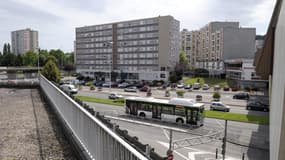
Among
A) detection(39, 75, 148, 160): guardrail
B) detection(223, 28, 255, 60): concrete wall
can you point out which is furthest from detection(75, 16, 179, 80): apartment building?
detection(39, 75, 148, 160): guardrail

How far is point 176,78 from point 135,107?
40072mm

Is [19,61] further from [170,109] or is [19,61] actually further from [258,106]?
[258,106]

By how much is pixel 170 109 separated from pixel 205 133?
452 cm

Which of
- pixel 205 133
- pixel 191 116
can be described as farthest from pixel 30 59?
pixel 205 133

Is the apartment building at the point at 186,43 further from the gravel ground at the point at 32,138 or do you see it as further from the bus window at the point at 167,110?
the gravel ground at the point at 32,138

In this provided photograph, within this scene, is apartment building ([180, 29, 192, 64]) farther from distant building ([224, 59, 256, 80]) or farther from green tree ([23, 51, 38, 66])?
green tree ([23, 51, 38, 66])

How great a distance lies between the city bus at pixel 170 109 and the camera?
20.8 metres

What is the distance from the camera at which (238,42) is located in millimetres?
71750

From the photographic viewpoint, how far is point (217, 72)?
7138 centimetres

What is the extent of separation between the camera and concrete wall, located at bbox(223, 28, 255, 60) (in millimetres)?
70875

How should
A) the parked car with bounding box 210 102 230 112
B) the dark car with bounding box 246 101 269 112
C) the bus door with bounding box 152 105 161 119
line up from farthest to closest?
the dark car with bounding box 246 101 269 112
the parked car with bounding box 210 102 230 112
the bus door with bounding box 152 105 161 119

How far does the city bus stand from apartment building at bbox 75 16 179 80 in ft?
130

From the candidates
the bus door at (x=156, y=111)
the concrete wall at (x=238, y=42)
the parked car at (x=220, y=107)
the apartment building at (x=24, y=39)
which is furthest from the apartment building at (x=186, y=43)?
the apartment building at (x=24, y=39)

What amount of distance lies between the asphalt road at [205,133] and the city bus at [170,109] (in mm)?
840
